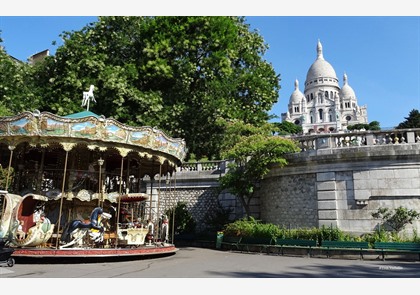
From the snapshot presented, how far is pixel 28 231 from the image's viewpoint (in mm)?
14180

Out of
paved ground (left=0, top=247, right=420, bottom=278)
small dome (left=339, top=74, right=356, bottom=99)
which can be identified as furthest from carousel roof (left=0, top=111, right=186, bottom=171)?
small dome (left=339, top=74, right=356, bottom=99)

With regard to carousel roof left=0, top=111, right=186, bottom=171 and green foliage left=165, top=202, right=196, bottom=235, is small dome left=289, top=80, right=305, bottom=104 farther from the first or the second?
carousel roof left=0, top=111, right=186, bottom=171

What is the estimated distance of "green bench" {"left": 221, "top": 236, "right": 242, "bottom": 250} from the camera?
1899 centimetres

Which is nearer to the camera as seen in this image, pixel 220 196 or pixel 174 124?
pixel 220 196

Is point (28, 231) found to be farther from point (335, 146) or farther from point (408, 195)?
point (408, 195)

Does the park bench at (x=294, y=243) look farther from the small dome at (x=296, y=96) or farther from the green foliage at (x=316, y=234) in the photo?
the small dome at (x=296, y=96)

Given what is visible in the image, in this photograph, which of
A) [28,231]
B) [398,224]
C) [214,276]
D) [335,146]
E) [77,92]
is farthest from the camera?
[77,92]

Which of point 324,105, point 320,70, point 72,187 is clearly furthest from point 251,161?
point 320,70

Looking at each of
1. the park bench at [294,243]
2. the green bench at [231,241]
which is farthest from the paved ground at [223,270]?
the green bench at [231,241]

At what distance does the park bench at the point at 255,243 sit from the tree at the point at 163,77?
1120 cm

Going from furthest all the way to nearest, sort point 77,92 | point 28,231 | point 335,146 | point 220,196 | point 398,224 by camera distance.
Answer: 1. point 77,92
2. point 220,196
3. point 335,146
4. point 398,224
5. point 28,231

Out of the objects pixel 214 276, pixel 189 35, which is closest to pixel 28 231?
pixel 214 276

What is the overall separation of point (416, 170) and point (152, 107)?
16903 mm

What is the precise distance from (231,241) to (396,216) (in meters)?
8.17
